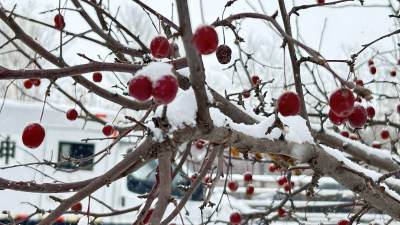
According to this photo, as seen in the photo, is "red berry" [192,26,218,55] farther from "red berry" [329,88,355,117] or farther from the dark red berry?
the dark red berry

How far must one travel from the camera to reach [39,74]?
1.39 metres

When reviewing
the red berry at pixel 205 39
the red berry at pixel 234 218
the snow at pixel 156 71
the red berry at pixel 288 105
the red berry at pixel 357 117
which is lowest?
the red berry at pixel 234 218

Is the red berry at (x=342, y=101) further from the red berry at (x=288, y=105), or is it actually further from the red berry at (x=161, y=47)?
the red berry at (x=161, y=47)

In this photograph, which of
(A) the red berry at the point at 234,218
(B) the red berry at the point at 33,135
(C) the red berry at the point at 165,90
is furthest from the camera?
(A) the red berry at the point at 234,218

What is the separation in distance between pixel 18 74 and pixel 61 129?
5157mm

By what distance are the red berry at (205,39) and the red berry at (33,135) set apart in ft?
3.92

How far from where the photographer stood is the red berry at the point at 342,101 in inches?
53.5

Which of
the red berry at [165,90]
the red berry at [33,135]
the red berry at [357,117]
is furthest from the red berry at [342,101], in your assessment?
the red berry at [33,135]

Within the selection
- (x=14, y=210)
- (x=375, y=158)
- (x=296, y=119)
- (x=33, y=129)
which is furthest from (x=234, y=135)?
(x=14, y=210)

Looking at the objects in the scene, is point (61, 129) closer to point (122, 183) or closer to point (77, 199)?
point (122, 183)

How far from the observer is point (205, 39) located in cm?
111

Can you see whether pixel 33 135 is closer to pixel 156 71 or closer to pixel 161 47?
pixel 161 47

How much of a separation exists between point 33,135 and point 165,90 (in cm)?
122

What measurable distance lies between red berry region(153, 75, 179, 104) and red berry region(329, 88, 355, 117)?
1.84ft
